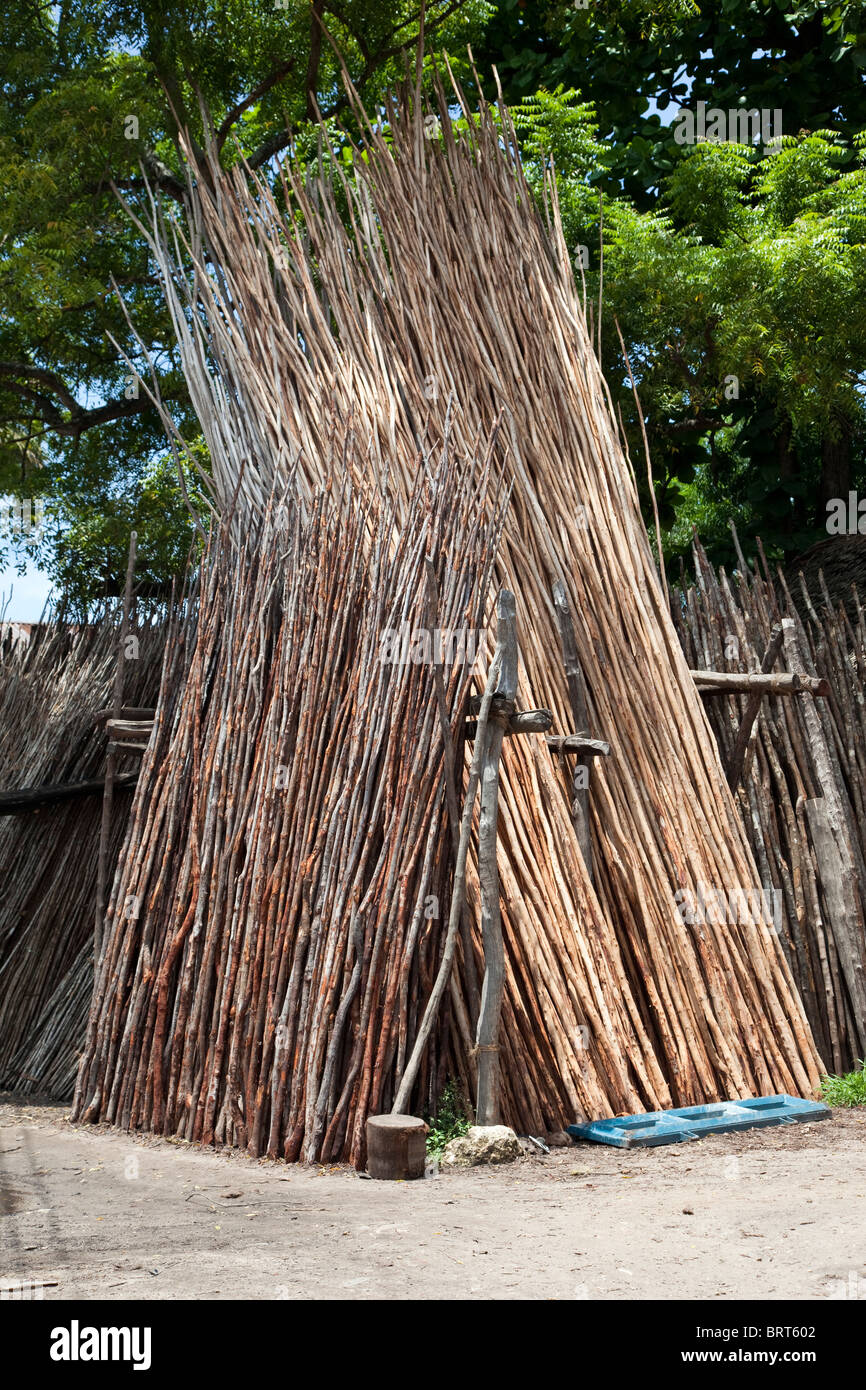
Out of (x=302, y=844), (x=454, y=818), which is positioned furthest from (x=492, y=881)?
(x=302, y=844)

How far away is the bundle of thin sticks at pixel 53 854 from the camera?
518 cm

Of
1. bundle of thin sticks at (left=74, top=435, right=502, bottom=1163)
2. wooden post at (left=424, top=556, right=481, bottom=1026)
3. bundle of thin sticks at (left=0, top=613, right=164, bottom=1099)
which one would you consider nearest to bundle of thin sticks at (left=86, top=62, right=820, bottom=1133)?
wooden post at (left=424, top=556, right=481, bottom=1026)

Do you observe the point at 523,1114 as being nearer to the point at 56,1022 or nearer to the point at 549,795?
the point at 549,795

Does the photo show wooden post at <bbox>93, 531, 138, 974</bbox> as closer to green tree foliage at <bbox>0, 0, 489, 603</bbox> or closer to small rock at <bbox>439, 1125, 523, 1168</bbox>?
small rock at <bbox>439, 1125, 523, 1168</bbox>

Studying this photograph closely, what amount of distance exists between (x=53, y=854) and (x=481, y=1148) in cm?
303

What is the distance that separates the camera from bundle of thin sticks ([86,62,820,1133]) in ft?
11.8

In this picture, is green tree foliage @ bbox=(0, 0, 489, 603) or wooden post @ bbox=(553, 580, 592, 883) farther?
green tree foliage @ bbox=(0, 0, 489, 603)

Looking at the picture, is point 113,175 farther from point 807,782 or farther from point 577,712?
point 807,782

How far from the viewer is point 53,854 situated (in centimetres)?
554

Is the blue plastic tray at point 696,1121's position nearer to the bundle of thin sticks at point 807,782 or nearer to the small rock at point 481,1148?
the small rock at point 481,1148

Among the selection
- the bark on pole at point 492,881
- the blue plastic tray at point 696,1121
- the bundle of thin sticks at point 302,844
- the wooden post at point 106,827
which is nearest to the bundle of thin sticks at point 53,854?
the wooden post at point 106,827

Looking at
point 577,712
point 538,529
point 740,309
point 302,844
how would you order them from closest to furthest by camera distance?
point 302,844
point 577,712
point 538,529
point 740,309

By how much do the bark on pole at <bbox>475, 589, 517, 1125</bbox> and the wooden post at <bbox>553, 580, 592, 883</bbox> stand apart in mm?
478

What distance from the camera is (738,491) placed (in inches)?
331
